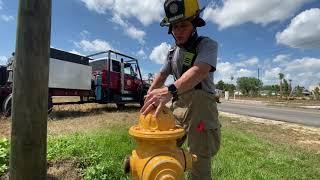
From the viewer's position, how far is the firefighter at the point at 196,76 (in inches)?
94.6

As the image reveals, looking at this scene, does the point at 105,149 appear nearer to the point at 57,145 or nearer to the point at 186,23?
the point at 57,145

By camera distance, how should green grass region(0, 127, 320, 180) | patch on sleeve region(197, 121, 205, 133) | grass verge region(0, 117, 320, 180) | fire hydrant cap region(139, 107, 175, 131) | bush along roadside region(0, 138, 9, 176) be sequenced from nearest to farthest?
fire hydrant cap region(139, 107, 175, 131) < patch on sleeve region(197, 121, 205, 133) < bush along roadside region(0, 138, 9, 176) < grass verge region(0, 117, 320, 180) < green grass region(0, 127, 320, 180)

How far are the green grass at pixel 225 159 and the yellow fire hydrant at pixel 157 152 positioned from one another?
1.74 m

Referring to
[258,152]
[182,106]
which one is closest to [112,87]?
[258,152]

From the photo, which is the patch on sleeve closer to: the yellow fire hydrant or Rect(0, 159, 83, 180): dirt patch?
the yellow fire hydrant

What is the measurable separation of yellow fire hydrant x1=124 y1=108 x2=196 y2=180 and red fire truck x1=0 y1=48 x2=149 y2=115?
10207 mm

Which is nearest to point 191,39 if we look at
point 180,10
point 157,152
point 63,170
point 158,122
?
point 180,10

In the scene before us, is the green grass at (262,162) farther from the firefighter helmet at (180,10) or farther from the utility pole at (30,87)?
the firefighter helmet at (180,10)

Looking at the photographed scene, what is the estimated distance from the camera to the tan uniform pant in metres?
2.74

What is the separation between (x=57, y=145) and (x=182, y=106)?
234cm

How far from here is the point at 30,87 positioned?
2613mm

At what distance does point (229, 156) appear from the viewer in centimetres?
596

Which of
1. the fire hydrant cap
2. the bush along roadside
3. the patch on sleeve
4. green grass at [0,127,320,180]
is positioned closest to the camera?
the fire hydrant cap

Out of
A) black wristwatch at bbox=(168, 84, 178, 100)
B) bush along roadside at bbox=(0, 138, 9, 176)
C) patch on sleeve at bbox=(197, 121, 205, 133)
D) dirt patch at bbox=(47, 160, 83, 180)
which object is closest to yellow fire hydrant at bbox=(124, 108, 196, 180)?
black wristwatch at bbox=(168, 84, 178, 100)
